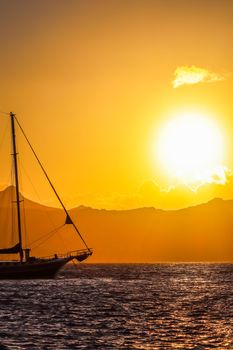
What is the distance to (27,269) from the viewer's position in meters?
117

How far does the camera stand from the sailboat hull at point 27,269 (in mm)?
115812

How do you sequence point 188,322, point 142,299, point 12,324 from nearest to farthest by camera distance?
point 12,324
point 188,322
point 142,299

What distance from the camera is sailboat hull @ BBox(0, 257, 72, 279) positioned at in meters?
116

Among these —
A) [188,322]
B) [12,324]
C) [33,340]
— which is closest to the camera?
[33,340]

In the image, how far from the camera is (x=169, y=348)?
1790 inches

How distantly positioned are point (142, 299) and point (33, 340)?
144 ft

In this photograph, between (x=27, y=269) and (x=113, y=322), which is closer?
(x=113, y=322)

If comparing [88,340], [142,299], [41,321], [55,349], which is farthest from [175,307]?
[55,349]

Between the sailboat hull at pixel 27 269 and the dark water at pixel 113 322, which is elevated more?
the sailboat hull at pixel 27 269

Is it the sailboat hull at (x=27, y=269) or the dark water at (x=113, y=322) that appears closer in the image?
the dark water at (x=113, y=322)

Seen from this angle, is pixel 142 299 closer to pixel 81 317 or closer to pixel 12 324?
pixel 81 317

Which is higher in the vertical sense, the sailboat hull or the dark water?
the sailboat hull

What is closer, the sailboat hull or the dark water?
the dark water

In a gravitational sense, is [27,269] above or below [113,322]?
above
